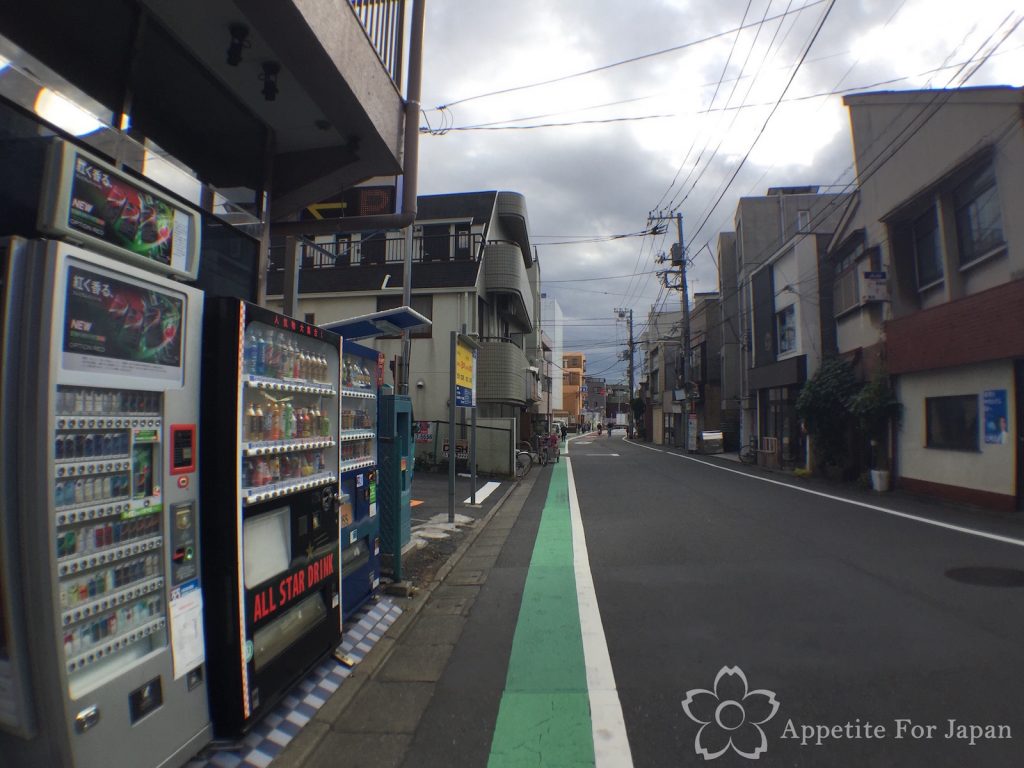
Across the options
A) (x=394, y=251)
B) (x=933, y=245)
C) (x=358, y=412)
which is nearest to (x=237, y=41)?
(x=358, y=412)

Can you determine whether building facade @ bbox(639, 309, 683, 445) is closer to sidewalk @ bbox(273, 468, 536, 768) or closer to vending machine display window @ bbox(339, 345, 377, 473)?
sidewalk @ bbox(273, 468, 536, 768)

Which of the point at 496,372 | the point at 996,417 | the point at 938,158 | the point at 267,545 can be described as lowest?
the point at 267,545

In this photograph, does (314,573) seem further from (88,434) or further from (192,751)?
(88,434)

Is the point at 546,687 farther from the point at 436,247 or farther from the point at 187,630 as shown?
the point at 436,247

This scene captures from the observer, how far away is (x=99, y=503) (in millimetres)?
2453

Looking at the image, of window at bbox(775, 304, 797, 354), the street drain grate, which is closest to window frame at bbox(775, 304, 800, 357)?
window at bbox(775, 304, 797, 354)

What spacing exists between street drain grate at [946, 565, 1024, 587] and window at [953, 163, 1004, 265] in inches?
319

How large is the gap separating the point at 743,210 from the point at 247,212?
29280mm

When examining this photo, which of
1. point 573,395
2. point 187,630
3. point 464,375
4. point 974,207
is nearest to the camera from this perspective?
point 187,630

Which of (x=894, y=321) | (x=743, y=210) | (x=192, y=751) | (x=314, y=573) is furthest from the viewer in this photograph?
(x=743, y=210)

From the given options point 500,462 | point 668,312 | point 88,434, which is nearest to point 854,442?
point 500,462

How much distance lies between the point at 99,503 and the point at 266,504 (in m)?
1.00

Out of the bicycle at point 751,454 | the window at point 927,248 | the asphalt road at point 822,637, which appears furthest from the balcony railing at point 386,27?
the bicycle at point 751,454

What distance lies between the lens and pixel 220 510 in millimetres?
3014
